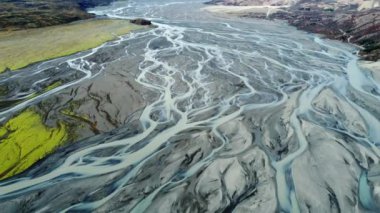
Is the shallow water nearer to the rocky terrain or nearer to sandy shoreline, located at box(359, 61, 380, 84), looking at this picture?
sandy shoreline, located at box(359, 61, 380, 84)

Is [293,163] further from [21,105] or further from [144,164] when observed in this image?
[21,105]

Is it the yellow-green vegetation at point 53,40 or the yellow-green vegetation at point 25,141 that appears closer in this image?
the yellow-green vegetation at point 25,141

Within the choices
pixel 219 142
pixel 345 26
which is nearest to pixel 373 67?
pixel 219 142

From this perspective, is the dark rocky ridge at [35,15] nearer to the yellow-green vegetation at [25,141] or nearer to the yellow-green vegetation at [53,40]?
the yellow-green vegetation at [53,40]

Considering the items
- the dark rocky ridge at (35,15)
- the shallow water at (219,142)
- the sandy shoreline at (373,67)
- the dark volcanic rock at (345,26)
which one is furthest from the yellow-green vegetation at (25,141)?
the dark rocky ridge at (35,15)

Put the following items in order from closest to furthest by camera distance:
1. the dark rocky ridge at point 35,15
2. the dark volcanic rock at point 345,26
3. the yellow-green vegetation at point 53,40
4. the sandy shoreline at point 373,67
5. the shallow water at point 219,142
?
the shallow water at point 219,142 → the sandy shoreline at point 373,67 → the yellow-green vegetation at point 53,40 → the dark volcanic rock at point 345,26 → the dark rocky ridge at point 35,15
